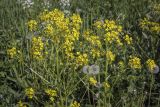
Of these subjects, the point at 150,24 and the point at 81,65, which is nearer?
the point at 81,65

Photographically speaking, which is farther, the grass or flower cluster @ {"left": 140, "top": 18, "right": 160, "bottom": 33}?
flower cluster @ {"left": 140, "top": 18, "right": 160, "bottom": 33}

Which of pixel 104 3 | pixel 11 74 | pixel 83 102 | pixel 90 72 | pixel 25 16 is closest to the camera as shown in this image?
pixel 90 72

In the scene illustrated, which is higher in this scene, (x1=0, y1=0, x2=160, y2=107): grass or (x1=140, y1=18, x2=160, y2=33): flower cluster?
(x1=140, y1=18, x2=160, y2=33): flower cluster

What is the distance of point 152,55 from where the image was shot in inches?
133

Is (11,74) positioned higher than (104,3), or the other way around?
(104,3)

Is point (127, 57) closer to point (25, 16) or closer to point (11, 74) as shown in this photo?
point (11, 74)

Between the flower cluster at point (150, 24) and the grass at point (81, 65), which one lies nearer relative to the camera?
the grass at point (81, 65)

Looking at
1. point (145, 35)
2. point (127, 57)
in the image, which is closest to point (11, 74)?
point (127, 57)

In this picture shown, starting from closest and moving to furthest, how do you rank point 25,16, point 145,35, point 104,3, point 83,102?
1. point 83,102
2. point 145,35
3. point 25,16
4. point 104,3

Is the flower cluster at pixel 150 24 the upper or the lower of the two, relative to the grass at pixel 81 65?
upper

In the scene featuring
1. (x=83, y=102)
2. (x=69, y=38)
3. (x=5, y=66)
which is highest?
(x=69, y=38)

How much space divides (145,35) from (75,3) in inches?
54.8

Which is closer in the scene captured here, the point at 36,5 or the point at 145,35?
the point at 145,35

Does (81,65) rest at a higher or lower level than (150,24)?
lower
